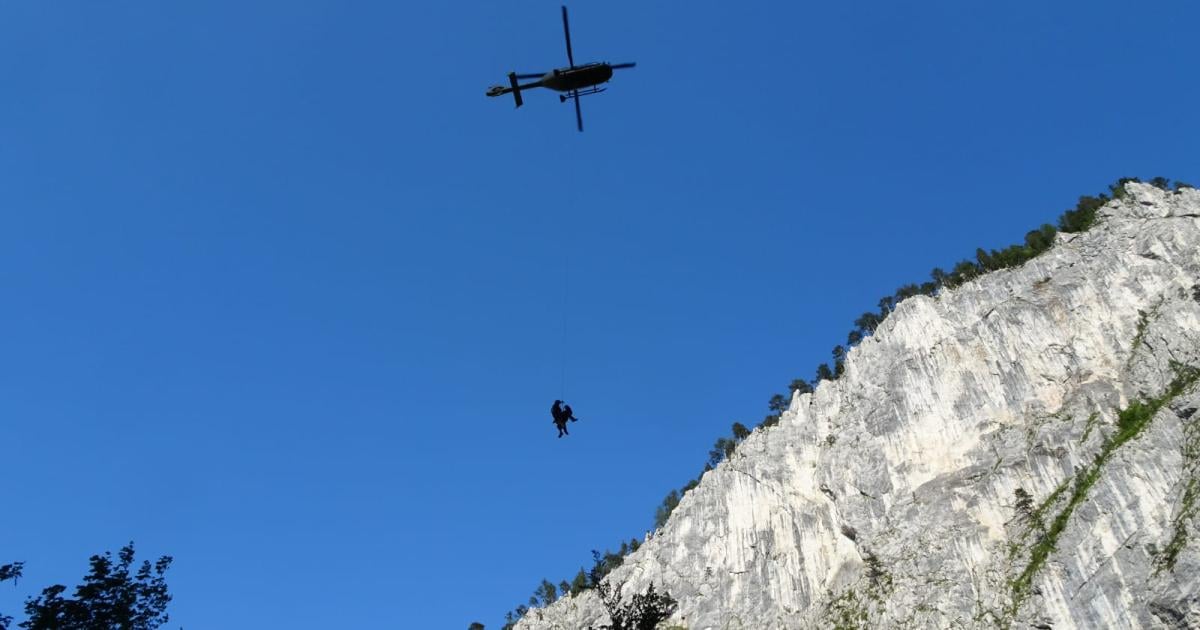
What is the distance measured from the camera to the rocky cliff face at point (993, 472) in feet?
217

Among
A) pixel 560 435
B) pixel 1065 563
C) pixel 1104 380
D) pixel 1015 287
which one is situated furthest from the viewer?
pixel 1015 287

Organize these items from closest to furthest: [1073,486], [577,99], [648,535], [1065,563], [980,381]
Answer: [577,99] → [1065,563] → [1073,486] → [980,381] → [648,535]

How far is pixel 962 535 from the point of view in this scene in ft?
258

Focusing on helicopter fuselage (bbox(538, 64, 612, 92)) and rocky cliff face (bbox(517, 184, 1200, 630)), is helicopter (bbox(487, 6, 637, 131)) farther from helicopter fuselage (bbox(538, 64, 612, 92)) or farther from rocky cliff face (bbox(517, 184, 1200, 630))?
rocky cliff face (bbox(517, 184, 1200, 630))

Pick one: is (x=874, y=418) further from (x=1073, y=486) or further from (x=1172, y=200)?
(x=1172, y=200)

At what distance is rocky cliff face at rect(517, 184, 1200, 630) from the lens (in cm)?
6600

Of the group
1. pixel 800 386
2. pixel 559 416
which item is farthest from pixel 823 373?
pixel 559 416

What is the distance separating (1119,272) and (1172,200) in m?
21.9

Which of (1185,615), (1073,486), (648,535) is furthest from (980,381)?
(648,535)

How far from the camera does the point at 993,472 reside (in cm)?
8256

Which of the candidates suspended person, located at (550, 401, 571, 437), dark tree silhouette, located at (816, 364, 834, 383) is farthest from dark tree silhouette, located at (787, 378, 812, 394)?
suspended person, located at (550, 401, 571, 437)

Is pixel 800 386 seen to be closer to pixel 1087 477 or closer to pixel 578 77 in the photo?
pixel 1087 477

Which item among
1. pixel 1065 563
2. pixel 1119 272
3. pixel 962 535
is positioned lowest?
pixel 1065 563

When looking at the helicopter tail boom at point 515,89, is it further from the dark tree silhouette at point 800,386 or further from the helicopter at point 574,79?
the dark tree silhouette at point 800,386
